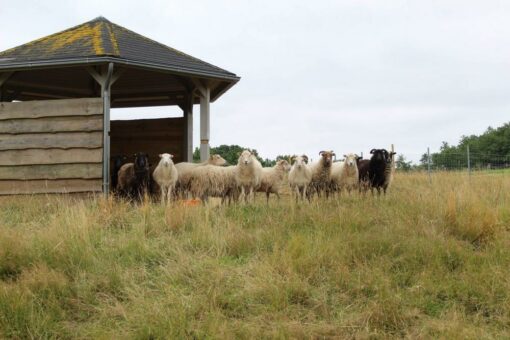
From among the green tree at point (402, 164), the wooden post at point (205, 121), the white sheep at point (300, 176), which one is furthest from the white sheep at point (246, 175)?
the green tree at point (402, 164)

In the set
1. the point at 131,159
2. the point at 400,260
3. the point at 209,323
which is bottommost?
the point at 209,323

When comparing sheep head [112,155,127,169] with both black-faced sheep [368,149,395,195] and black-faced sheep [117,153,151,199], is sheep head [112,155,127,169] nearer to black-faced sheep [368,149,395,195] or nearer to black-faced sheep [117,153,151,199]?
black-faced sheep [117,153,151,199]

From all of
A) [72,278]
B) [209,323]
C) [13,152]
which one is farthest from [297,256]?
[13,152]

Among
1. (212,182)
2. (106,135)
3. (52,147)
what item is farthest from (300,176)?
(52,147)

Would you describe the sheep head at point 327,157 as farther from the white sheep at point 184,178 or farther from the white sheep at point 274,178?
the white sheep at point 184,178

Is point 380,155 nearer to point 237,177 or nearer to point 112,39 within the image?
point 237,177

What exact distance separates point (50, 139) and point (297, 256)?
7.84 meters

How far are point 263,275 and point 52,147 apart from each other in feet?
25.9

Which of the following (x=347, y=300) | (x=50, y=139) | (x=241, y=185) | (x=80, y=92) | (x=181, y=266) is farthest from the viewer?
(x=80, y=92)

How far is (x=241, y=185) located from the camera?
13602mm

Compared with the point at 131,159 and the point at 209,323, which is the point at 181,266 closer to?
the point at 209,323

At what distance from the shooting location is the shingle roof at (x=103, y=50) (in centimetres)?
1171

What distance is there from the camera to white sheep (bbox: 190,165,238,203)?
43.9ft

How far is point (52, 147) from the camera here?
470 inches
